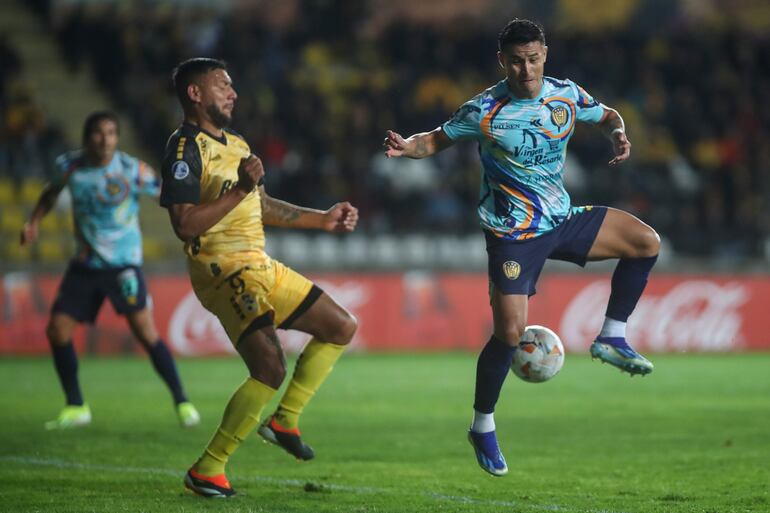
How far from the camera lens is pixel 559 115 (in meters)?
7.09

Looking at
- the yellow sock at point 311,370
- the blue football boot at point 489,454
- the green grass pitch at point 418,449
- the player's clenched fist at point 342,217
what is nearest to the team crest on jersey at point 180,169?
the player's clenched fist at point 342,217

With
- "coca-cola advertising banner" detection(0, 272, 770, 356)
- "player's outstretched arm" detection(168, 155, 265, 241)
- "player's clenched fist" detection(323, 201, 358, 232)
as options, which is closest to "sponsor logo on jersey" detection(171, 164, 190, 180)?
"player's outstretched arm" detection(168, 155, 265, 241)

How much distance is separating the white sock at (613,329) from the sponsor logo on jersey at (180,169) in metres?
2.58

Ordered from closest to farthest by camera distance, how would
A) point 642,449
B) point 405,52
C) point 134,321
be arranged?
point 642,449, point 134,321, point 405,52

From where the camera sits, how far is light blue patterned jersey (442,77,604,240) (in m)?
7.01

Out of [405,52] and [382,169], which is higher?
[405,52]

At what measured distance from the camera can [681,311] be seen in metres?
18.8

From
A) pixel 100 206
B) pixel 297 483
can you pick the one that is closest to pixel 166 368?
pixel 100 206

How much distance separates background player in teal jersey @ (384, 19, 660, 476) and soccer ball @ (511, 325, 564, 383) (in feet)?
0.62

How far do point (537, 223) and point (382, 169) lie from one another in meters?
13.4

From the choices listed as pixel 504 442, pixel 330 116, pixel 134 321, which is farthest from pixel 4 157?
pixel 504 442

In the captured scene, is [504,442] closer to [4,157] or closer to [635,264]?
[635,264]

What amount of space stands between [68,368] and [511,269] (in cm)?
454

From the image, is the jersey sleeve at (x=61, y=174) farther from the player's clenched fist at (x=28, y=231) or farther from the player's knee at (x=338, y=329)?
the player's knee at (x=338, y=329)
